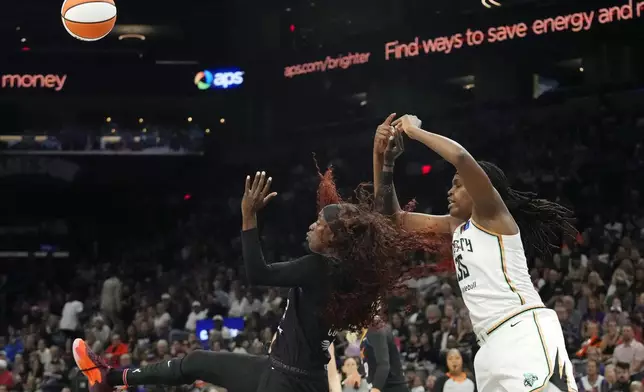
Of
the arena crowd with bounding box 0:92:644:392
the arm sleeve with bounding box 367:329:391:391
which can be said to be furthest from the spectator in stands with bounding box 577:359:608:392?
the arm sleeve with bounding box 367:329:391:391

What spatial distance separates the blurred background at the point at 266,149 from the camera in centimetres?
1473

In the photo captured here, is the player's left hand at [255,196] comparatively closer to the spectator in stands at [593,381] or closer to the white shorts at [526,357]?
the white shorts at [526,357]

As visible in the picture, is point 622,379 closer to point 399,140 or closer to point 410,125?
point 399,140

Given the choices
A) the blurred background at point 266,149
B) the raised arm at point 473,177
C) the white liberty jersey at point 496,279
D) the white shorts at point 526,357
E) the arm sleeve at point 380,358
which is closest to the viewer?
the white shorts at point 526,357

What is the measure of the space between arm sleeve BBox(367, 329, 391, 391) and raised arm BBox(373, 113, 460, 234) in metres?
2.56

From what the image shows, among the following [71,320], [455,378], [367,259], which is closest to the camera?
[367,259]

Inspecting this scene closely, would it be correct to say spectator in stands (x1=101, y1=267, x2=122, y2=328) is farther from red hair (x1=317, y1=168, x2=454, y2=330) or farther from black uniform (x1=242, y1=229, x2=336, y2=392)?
red hair (x1=317, y1=168, x2=454, y2=330)

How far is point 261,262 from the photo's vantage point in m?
4.88

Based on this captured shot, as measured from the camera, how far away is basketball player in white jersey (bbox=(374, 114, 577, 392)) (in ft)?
14.9

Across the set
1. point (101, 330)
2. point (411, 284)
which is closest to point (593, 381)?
point (411, 284)

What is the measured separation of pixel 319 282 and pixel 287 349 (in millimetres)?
424

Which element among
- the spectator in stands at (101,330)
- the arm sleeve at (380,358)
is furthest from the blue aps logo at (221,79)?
the arm sleeve at (380,358)

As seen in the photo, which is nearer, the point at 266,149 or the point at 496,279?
the point at 496,279

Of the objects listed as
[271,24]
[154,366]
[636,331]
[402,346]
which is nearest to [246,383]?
[154,366]
